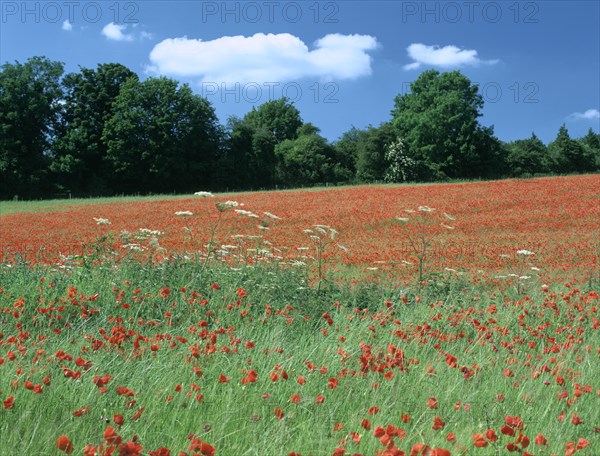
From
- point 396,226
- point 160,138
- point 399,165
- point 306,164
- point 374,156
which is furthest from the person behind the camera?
point 306,164

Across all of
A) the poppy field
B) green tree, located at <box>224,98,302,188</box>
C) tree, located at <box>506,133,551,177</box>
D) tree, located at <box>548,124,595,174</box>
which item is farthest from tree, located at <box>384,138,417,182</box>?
the poppy field

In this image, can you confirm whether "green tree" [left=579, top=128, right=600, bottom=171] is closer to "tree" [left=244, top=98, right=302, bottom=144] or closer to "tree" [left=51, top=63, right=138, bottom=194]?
"tree" [left=244, top=98, right=302, bottom=144]

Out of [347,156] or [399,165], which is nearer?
[399,165]

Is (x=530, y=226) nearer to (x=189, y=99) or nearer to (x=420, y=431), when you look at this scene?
(x=420, y=431)

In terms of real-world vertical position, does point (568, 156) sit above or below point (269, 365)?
above

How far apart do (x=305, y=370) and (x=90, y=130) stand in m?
56.9

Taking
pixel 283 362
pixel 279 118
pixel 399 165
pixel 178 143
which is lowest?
pixel 283 362

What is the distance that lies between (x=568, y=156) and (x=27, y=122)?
68964mm

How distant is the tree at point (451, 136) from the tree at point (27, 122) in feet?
119

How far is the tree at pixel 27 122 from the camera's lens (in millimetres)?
51750

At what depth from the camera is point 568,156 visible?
84688mm

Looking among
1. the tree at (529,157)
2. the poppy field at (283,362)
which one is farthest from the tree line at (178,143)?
the poppy field at (283,362)

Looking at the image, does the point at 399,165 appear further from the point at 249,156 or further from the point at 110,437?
the point at 110,437

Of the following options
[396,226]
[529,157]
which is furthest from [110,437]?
[529,157]
